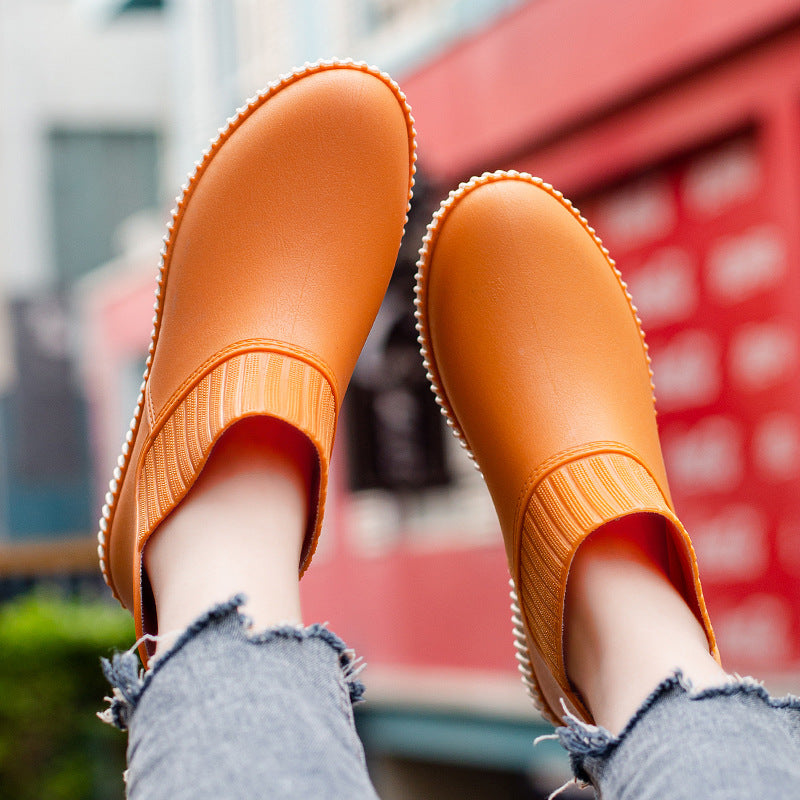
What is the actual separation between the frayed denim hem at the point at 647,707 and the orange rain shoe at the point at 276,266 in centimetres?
38

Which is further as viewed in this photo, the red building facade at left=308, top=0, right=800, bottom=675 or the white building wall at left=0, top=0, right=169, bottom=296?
the white building wall at left=0, top=0, right=169, bottom=296

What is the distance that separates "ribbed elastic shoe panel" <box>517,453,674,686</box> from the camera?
1422mm

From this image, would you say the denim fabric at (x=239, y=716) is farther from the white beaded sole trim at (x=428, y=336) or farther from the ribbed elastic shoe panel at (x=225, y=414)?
the white beaded sole trim at (x=428, y=336)

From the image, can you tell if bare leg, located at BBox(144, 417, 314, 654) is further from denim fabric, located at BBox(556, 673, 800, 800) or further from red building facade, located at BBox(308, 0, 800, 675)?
red building facade, located at BBox(308, 0, 800, 675)

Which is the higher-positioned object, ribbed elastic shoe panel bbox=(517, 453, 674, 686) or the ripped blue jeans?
ribbed elastic shoe panel bbox=(517, 453, 674, 686)

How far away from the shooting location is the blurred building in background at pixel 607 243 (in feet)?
12.9

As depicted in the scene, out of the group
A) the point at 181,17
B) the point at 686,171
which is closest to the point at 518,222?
the point at 686,171

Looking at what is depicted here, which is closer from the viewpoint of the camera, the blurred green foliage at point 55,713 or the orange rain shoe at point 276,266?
the orange rain shoe at point 276,266

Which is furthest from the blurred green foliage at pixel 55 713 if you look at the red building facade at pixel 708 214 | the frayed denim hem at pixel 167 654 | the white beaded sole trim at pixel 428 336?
the frayed denim hem at pixel 167 654

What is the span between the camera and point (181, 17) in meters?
7.79

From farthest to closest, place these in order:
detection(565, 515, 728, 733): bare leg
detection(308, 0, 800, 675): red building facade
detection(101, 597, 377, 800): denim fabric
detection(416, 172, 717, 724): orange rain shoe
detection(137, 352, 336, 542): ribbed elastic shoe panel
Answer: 1. detection(308, 0, 800, 675): red building facade
2. detection(416, 172, 717, 724): orange rain shoe
3. detection(137, 352, 336, 542): ribbed elastic shoe panel
4. detection(565, 515, 728, 733): bare leg
5. detection(101, 597, 377, 800): denim fabric

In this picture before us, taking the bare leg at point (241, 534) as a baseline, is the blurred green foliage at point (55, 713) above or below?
above

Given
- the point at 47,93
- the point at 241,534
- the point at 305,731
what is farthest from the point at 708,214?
the point at 47,93

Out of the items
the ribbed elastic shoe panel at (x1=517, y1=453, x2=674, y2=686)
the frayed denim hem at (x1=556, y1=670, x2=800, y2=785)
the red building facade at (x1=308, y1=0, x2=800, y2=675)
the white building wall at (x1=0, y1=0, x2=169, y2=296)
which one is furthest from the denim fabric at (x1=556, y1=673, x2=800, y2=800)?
the white building wall at (x1=0, y1=0, x2=169, y2=296)
